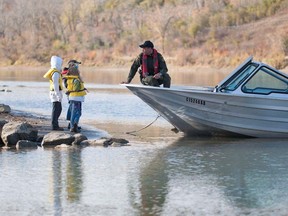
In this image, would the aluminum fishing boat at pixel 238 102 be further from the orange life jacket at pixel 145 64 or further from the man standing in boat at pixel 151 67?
the orange life jacket at pixel 145 64

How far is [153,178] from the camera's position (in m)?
12.0

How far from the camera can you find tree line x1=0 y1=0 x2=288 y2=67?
60.0 m

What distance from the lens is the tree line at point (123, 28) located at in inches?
2362

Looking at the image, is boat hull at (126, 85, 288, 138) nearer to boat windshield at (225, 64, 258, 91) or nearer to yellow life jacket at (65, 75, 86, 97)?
boat windshield at (225, 64, 258, 91)

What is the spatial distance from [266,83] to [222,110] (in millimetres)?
1036

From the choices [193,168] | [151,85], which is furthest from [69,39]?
[193,168]

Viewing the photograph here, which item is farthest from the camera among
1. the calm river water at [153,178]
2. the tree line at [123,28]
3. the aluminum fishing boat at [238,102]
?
the tree line at [123,28]

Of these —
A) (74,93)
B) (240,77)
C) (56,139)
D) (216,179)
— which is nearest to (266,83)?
(240,77)

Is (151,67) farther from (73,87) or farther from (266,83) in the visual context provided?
(266,83)

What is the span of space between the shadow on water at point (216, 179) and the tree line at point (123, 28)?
1345 inches

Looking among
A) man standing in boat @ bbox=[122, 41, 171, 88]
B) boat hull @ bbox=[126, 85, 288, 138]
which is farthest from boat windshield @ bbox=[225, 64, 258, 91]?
man standing in boat @ bbox=[122, 41, 171, 88]

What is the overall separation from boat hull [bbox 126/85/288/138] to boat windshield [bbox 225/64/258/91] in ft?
0.99

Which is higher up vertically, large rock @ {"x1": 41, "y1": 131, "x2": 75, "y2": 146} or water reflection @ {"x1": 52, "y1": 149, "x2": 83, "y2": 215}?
large rock @ {"x1": 41, "y1": 131, "x2": 75, "y2": 146}

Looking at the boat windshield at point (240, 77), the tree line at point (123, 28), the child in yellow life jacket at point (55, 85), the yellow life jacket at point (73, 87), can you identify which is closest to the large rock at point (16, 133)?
the child in yellow life jacket at point (55, 85)
